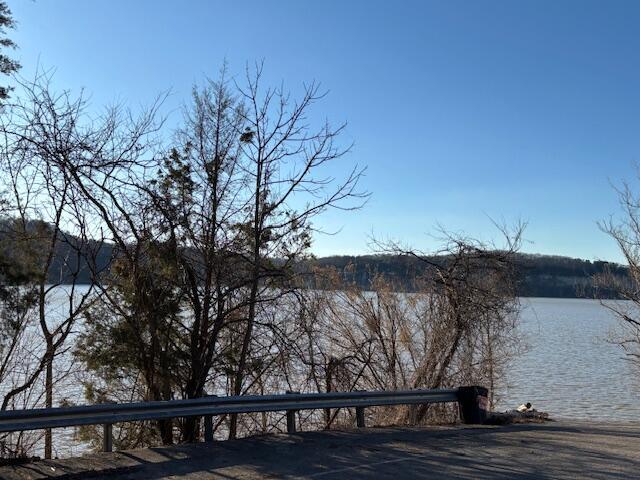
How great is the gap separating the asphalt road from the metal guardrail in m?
0.45

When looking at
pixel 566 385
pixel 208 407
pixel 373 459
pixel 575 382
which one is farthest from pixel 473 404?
pixel 575 382

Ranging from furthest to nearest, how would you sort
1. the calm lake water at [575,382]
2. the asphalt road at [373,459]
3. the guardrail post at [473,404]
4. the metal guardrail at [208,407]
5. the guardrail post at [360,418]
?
the calm lake water at [575,382]
the guardrail post at [473,404]
the guardrail post at [360,418]
the asphalt road at [373,459]
the metal guardrail at [208,407]

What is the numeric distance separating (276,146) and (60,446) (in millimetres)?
7730

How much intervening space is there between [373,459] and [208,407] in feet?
7.47

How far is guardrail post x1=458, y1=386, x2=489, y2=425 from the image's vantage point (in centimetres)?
1249

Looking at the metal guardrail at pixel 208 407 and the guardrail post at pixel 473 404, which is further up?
the metal guardrail at pixel 208 407

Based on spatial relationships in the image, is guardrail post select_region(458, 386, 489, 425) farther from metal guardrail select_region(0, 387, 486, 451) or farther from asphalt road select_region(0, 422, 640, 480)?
asphalt road select_region(0, 422, 640, 480)

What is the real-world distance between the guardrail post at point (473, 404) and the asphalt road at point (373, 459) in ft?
4.72

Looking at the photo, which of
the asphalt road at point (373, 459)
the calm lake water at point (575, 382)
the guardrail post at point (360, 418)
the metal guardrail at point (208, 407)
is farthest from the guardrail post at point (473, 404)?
the calm lake water at point (575, 382)

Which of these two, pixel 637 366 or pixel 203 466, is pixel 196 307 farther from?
pixel 637 366

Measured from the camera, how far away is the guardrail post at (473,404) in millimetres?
12492

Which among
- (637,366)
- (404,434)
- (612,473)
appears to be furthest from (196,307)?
(637,366)

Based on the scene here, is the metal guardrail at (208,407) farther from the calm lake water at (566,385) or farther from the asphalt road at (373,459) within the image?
the calm lake water at (566,385)

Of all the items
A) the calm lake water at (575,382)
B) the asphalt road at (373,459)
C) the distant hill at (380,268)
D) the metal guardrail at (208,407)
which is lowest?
the calm lake water at (575,382)
